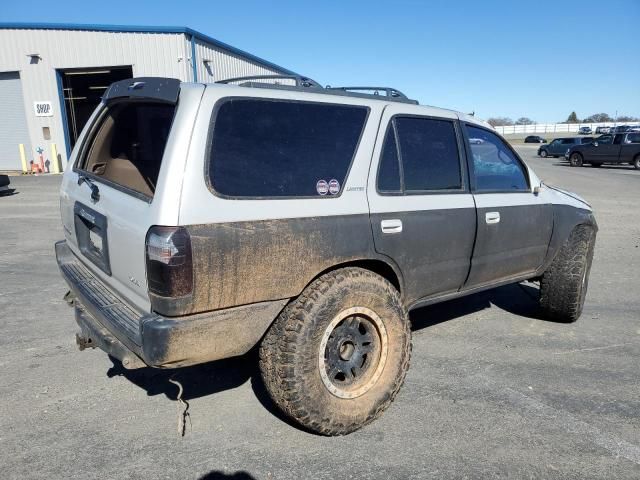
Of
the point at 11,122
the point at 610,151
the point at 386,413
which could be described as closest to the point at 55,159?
the point at 11,122

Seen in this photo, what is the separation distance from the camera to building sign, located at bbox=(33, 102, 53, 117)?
20.3 metres

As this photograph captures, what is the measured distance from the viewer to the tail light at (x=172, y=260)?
222 centimetres

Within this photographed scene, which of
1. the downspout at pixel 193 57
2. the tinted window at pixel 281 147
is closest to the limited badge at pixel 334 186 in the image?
the tinted window at pixel 281 147

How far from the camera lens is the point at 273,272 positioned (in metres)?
2.48

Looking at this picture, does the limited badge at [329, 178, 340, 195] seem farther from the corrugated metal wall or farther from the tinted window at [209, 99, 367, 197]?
the corrugated metal wall

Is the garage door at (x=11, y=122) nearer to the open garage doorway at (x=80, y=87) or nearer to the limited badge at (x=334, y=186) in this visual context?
the open garage doorway at (x=80, y=87)

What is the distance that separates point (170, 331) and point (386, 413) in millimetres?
1556

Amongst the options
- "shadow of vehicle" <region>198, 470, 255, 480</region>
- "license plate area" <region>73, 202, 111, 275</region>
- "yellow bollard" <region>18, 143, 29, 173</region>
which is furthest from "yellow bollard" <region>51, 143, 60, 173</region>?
"shadow of vehicle" <region>198, 470, 255, 480</region>

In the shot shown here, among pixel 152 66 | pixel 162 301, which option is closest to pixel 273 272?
pixel 162 301

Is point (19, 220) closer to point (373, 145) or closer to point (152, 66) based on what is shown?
point (373, 145)

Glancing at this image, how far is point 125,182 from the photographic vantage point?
338 centimetres

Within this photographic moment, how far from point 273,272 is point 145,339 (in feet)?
2.28

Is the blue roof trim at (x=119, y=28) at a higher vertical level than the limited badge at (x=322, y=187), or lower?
higher

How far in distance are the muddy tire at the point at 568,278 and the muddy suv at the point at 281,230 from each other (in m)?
1.03
